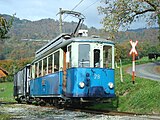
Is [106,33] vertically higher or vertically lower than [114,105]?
higher

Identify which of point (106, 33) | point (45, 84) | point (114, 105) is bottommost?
point (114, 105)

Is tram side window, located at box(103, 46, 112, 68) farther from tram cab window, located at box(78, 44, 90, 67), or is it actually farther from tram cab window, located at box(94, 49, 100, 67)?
tram cab window, located at box(78, 44, 90, 67)

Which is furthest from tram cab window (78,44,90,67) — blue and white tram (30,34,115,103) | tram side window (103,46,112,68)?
tram side window (103,46,112,68)

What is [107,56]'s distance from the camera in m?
14.8

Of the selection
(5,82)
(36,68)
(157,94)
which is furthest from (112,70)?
(5,82)

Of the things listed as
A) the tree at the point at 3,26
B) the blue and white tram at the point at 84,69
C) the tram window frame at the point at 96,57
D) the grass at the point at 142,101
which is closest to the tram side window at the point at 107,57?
the blue and white tram at the point at 84,69

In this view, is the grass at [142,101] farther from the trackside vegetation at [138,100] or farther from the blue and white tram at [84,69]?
the blue and white tram at [84,69]

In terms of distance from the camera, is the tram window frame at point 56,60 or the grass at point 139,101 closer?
the grass at point 139,101

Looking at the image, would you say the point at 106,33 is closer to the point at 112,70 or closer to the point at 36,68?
the point at 112,70

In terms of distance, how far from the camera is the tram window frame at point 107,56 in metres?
14.6

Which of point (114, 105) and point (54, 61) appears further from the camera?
point (114, 105)

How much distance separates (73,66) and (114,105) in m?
4.45

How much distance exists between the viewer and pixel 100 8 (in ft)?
50.9

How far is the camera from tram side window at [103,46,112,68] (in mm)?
14570
